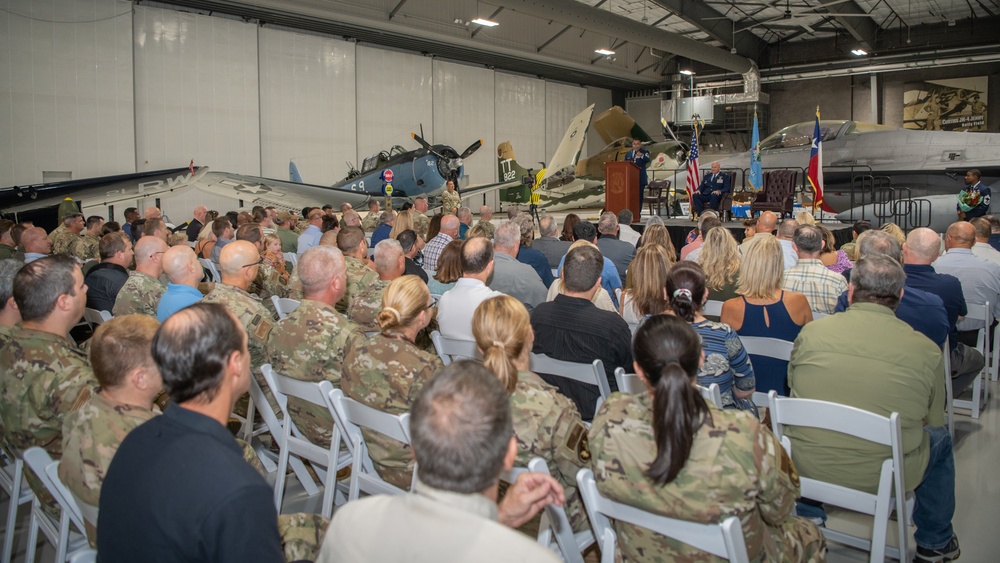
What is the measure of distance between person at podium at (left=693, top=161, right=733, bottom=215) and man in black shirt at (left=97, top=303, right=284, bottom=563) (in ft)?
34.4

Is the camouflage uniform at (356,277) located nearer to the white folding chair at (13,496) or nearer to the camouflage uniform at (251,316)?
the camouflage uniform at (251,316)

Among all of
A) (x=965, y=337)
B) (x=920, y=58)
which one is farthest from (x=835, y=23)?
(x=965, y=337)

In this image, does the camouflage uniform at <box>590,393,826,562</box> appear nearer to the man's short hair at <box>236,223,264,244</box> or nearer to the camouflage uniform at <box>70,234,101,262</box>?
the man's short hair at <box>236,223,264,244</box>

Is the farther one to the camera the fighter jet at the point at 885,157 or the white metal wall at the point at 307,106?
the white metal wall at the point at 307,106

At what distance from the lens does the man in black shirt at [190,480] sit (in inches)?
49.8

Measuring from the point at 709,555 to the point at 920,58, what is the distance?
25001 millimetres

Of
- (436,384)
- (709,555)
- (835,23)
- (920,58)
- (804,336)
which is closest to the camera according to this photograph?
(436,384)

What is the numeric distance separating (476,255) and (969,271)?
3346 mm

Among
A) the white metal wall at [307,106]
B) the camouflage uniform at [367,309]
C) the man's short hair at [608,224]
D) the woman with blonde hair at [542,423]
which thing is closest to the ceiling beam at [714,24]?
the white metal wall at [307,106]

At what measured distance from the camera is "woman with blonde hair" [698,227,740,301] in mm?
3982

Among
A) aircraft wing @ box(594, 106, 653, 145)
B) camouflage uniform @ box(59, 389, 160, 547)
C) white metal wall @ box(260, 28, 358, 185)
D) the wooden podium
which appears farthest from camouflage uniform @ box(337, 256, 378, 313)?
aircraft wing @ box(594, 106, 653, 145)

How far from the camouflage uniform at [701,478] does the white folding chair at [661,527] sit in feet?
0.09

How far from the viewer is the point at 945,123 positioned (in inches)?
872

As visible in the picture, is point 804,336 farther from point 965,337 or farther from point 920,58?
point 920,58
